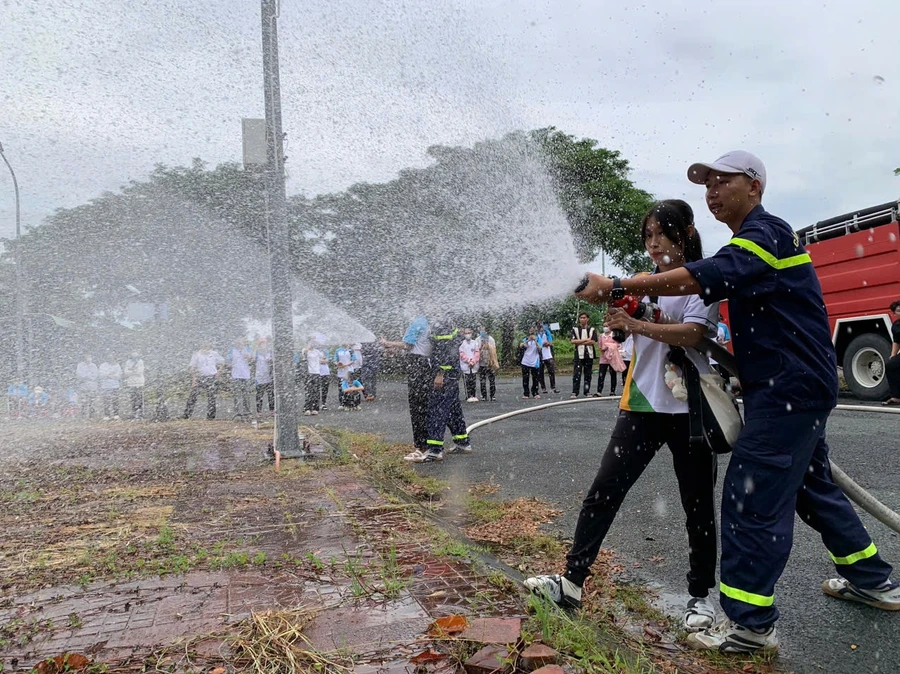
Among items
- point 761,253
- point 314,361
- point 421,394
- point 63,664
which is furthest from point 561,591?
point 314,361

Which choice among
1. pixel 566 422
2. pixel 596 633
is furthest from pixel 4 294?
pixel 596 633

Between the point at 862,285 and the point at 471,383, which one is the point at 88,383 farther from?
the point at 862,285

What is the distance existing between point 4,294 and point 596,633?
16627 mm

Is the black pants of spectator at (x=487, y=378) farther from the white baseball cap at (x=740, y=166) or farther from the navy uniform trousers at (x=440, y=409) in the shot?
the white baseball cap at (x=740, y=166)

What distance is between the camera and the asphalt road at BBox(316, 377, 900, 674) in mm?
2926

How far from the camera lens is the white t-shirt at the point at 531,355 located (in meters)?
17.2

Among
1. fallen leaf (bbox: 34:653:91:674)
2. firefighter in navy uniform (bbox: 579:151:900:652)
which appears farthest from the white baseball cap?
fallen leaf (bbox: 34:653:91:674)

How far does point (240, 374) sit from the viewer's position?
1603cm

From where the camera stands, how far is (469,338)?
17.7 meters

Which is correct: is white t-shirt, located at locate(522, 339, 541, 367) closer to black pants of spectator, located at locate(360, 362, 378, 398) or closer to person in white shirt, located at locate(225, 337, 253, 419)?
black pants of spectator, located at locate(360, 362, 378, 398)

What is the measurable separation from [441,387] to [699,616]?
515cm

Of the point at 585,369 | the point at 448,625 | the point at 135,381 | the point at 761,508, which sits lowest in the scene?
the point at 448,625

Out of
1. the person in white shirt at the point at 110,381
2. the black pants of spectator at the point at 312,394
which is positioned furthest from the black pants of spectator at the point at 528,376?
the person in white shirt at the point at 110,381

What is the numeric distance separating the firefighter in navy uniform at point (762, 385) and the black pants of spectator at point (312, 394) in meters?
14.2
